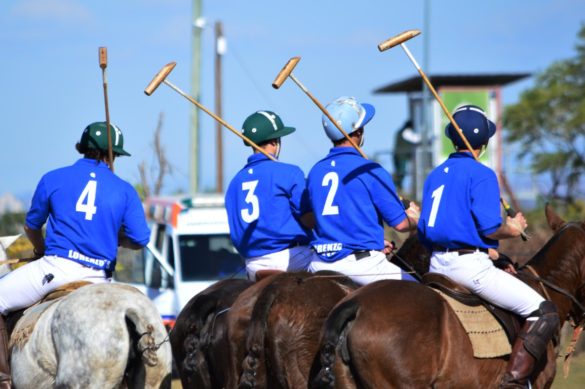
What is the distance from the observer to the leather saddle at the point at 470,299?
8742 millimetres

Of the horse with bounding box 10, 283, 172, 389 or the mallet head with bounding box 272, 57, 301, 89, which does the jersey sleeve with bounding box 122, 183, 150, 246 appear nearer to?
the horse with bounding box 10, 283, 172, 389

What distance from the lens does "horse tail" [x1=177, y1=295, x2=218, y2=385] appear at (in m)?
9.36

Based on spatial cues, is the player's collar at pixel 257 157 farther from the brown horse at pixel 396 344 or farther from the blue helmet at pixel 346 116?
the brown horse at pixel 396 344

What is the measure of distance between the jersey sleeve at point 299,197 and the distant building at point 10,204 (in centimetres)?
2157

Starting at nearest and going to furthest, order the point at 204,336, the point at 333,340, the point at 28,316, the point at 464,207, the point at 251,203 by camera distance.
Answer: the point at 333,340 → the point at 464,207 → the point at 28,316 → the point at 204,336 → the point at 251,203

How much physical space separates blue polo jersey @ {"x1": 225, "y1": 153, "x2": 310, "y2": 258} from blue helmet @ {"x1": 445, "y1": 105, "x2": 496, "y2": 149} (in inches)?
53.0

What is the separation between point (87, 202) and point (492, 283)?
322cm

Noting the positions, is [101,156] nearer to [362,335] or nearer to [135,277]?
[362,335]

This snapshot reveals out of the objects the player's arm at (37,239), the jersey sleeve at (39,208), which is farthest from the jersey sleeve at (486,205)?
the player's arm at (37,239)

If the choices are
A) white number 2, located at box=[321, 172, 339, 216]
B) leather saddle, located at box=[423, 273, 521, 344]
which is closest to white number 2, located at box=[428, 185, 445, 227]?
leather saddle, located at box=[423, 273, 521, 344]

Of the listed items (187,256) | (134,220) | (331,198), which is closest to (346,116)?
(331,198)

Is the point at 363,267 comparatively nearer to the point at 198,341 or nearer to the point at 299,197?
the point at 299,197

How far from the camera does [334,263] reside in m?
9.21

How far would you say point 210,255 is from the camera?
688 inches
